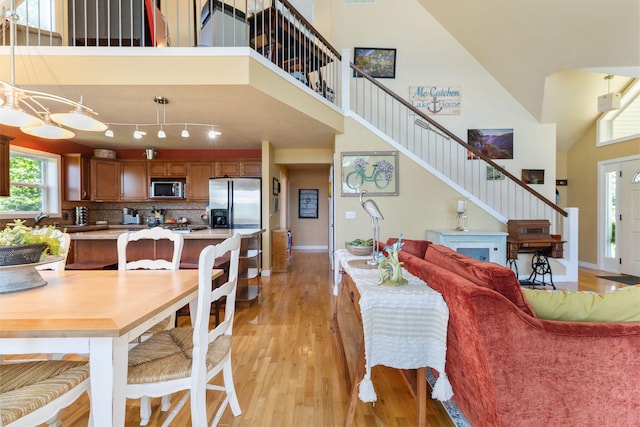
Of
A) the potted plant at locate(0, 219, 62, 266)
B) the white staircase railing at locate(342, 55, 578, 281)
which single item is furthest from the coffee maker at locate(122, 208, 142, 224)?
the potted plant at locate(0, 219, 62, 266)

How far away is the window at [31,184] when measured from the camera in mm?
4305

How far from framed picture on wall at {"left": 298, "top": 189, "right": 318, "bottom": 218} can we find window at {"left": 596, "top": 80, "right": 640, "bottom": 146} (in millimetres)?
6393

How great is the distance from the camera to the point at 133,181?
5848 mm

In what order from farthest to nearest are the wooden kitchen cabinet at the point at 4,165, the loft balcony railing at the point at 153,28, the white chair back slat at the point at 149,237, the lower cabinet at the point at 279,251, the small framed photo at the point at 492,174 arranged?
the lower cabinet at the point at 279,251 < the small framed photo at the point at 492,174 < the wooden kitchen cabinet at the point at 4,165 < the loft balcony railing at the point at 153,28 < the white chair back slat at the point at 149,237

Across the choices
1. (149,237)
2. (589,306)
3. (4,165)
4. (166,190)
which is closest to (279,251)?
(166,190)

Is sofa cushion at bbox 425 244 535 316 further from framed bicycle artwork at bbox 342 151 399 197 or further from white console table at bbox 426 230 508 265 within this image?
framed bicycle artwork at bbox 342 151 399 197

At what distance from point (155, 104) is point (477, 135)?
543 centimetres

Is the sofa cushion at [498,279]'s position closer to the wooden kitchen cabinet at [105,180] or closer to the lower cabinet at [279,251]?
the lower cabinet at [279,251]

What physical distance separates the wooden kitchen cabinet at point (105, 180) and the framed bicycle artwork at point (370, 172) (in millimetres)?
4679

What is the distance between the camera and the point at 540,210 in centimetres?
514

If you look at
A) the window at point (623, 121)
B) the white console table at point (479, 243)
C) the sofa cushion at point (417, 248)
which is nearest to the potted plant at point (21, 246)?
the sofa cushion at point (417, 248)

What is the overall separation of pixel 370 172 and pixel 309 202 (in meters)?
4.29

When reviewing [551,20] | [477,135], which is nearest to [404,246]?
[551,20]

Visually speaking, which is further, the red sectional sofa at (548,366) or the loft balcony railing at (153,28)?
the loft balcony railing at (153,28)
